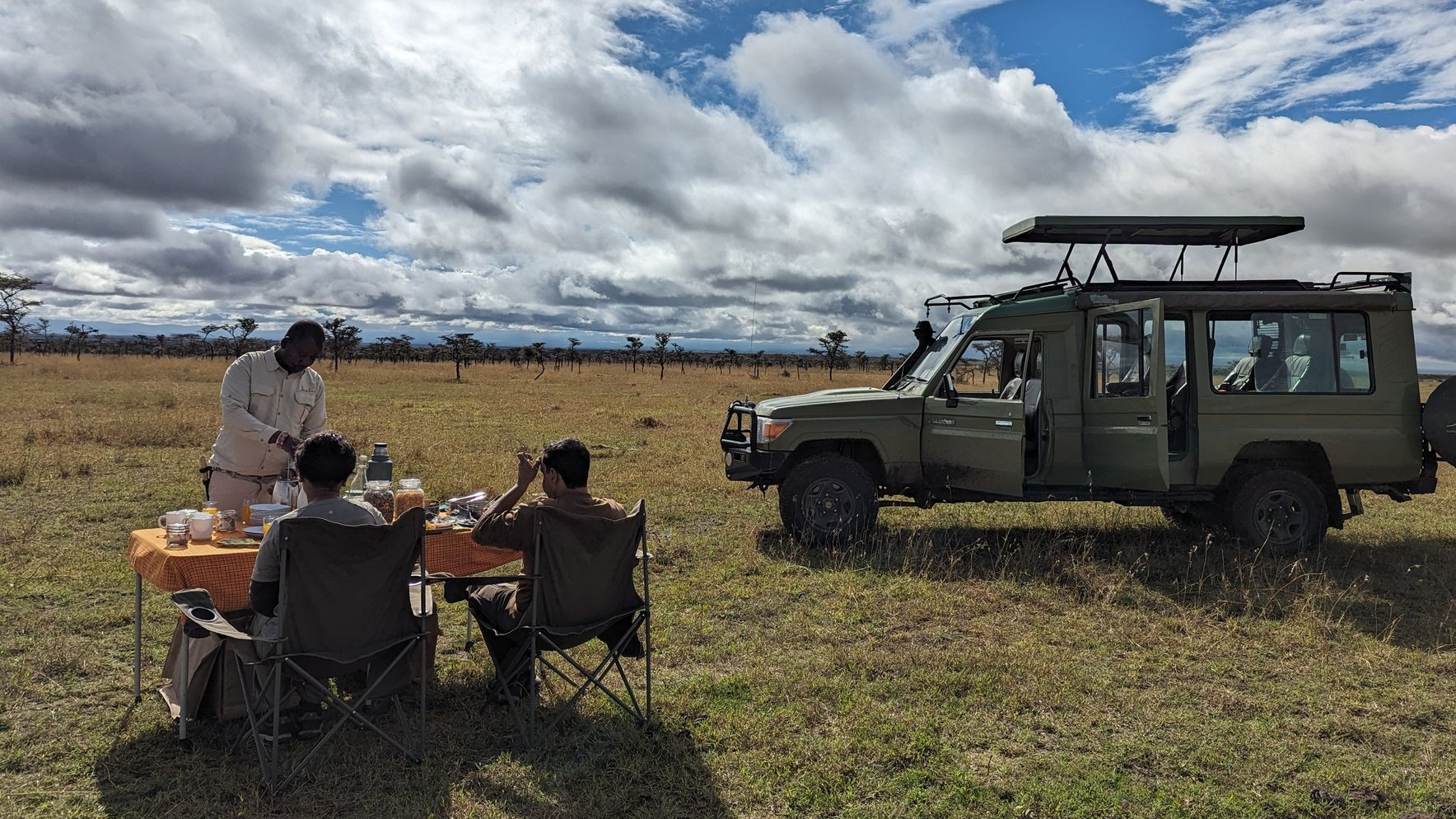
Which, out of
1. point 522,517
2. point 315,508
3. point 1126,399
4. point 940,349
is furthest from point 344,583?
point 1126,399

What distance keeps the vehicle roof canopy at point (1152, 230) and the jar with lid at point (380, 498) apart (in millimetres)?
5550

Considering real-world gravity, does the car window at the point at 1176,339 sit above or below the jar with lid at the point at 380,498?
above

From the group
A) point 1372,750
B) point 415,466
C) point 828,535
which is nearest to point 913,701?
point 1372,750

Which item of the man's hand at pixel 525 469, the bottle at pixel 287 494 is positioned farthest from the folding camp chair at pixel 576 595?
the bottle at pixel 287 494

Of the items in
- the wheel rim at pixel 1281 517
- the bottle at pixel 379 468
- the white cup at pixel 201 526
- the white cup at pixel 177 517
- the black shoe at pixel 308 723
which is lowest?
the black shoe at pixel 308 723

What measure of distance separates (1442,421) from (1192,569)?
2.25 metres

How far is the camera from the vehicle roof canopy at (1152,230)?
7129mm

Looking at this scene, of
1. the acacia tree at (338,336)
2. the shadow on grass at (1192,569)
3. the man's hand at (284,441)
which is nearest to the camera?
the man's hand at (284,441)

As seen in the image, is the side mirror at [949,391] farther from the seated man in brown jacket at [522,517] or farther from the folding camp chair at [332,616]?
the folding camp chair at [332,616]

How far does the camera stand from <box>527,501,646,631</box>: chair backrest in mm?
3611

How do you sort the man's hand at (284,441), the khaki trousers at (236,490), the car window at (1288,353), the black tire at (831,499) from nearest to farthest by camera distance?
1. the man's hand at (284,441)
2. the khaki trousers at (236,490)
3. the car window at (1288,353)
4. the black tire at (831,499)

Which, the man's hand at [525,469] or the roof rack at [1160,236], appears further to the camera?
the roof rack at [1160,236]

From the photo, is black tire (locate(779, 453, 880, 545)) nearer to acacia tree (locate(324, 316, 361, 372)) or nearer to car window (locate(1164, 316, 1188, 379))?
car window (locate(1164, 316, 1188, 379))

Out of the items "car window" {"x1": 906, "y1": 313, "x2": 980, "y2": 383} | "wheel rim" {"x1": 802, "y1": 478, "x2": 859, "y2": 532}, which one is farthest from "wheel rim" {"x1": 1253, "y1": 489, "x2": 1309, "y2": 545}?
"wheel rim" {"x1": 802, "y1": 478, "x2": 859, "y2": 532}
